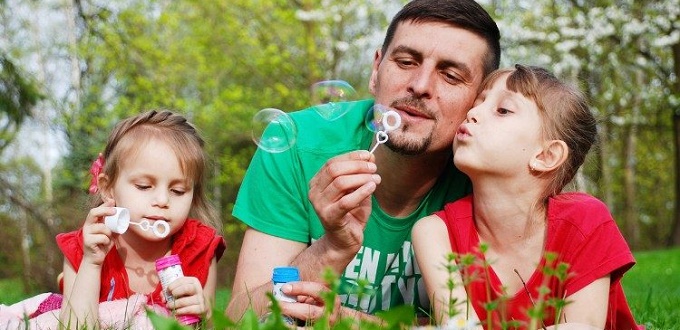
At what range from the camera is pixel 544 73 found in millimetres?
2736

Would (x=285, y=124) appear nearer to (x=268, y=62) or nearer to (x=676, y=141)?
(x=676, y=141)

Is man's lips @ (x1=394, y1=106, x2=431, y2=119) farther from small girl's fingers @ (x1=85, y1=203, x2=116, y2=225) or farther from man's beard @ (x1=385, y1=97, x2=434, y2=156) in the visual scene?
small girl's fingers @ (x1=85, y1=203, x2=116, y2=225)

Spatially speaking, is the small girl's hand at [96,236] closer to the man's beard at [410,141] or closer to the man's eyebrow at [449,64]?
the man's beard at [410,141]

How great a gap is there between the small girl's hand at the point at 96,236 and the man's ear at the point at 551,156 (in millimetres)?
1380

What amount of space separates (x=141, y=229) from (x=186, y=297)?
0.35 metres

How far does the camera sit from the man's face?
281 cm

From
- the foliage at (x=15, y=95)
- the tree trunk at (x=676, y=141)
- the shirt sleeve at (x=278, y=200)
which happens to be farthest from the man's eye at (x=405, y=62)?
the tree trunk at (x=676, y=141)

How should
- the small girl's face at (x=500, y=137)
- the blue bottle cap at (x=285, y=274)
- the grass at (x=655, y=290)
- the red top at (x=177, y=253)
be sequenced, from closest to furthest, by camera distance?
the blue bottle cap at (x=285, y=274) < the small girl's face at (x=500, y=137) < the red top at (x=177, y=253) < the grass at (x=655, y=290)

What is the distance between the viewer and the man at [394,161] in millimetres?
2818

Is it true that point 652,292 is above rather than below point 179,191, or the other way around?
below

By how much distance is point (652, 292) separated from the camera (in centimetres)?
479

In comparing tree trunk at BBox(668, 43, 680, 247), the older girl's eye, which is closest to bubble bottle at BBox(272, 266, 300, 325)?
the older girl's eye

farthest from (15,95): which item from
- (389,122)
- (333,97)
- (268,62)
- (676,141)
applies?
(676,141)

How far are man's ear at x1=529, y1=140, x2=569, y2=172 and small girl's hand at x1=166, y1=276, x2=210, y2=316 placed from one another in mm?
1147
